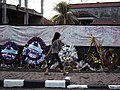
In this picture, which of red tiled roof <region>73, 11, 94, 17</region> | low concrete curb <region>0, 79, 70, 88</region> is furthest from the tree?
low concrete curb <region>0, 79, 70, 88</region>

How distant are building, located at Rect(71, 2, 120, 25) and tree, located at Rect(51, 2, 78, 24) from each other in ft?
7.15

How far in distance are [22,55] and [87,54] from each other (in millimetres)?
2675

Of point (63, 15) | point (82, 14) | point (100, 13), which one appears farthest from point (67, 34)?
point (100, 13)

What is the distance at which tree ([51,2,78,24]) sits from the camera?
46.5 metres

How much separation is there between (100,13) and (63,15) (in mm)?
7249

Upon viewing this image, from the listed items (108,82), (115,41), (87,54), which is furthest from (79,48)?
(108,82)

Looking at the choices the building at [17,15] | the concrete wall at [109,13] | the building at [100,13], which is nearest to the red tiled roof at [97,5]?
the building at [100,13]

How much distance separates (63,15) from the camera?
47094mm

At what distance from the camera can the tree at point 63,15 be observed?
46.5 m

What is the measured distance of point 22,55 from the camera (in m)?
13.0

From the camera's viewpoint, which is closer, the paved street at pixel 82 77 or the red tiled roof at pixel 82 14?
the paved street at pixel 82 77

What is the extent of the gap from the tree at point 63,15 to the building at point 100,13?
7.15 feet

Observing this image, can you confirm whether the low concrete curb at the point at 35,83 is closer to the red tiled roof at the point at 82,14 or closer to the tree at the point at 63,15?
the tree at the point at 63,15

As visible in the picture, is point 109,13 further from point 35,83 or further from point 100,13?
point 35,83
